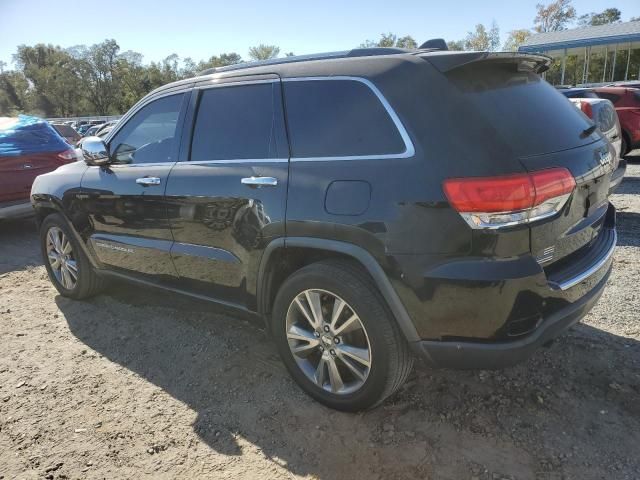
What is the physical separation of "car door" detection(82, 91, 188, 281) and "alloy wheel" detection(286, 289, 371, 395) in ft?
4.01

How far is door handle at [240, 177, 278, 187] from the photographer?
113 inches

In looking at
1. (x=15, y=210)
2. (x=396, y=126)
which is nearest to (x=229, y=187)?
(x=396, y=126)

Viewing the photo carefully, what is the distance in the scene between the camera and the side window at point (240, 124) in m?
3.02

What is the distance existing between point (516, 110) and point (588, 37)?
3111 cm

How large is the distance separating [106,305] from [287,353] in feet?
7.93

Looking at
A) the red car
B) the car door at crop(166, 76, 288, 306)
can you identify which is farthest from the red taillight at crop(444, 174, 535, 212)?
the red car

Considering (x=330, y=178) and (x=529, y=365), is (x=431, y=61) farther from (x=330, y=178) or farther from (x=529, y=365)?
(x=529, y=365)

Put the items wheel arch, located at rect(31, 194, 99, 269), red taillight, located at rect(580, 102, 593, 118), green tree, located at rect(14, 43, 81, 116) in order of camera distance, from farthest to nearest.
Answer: green tree, located at rect(14, 43, 81, 116), red taillight, located at rect(580, 102, 593, 118), wheel arch, located at rect(31, 194, 99, 269)

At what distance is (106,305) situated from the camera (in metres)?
4.66

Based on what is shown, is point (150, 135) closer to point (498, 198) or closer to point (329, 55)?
point (329, 55)

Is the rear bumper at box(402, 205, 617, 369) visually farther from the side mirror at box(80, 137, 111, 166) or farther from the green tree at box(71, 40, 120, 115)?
the green tree at box(71, 40, 120, 115)

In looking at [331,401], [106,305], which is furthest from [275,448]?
[106,305]

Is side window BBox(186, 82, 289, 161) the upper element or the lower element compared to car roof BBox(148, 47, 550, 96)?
lower

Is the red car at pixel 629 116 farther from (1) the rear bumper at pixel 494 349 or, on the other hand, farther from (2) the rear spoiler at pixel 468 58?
(1) the rear bumper at pixel 494 349
